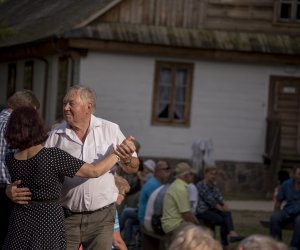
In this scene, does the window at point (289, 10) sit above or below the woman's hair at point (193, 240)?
above

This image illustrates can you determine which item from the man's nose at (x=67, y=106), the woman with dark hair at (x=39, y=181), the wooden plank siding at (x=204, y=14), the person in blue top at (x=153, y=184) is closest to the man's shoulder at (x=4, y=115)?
the man's nose at (x=67, y=106)

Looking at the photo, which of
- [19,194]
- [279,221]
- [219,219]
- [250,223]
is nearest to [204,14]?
[250,223]

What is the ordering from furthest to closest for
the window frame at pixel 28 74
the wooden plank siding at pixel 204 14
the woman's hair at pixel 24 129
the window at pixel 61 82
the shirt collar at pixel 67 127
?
1. the window frame at pixel 28 74
2. the window at pixel 61 82
3. the wooden plank siding at pixel 204 14
4. the shirt collar at pixel 67 127
5. the woman's hair at pixel 24 129

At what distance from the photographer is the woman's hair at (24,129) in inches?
288

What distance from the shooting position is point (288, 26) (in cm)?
2605

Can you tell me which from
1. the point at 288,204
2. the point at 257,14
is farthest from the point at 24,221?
the point at 257,14

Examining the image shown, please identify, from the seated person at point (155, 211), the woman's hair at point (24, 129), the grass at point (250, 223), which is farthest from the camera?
the grass at point (250, 223)

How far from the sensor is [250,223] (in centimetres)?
1859

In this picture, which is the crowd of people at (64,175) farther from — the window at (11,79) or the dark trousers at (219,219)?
the window at (11,79)

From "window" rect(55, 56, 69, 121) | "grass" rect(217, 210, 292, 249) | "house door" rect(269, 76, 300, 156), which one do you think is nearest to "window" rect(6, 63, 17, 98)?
"window" rect(55, 56, 69, 121)

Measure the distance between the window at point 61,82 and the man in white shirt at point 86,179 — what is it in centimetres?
1852

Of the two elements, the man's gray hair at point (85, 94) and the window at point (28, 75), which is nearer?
the man's gray hair at point (85, 94)

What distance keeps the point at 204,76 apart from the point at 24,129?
1837 centimetres

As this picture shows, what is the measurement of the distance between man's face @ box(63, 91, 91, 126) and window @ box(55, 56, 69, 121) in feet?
60.9
